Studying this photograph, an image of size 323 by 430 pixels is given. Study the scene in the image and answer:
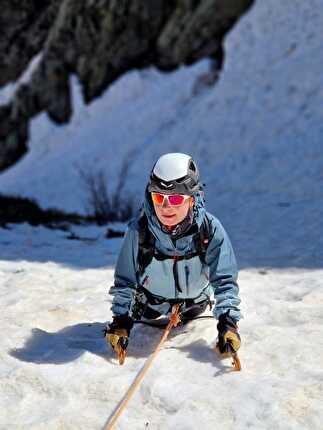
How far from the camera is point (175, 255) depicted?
3428 mm

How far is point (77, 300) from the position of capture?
4.53 meters

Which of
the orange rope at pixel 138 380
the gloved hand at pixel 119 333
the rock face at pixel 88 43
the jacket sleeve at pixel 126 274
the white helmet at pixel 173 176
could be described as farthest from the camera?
the rock face at pixel 88 43

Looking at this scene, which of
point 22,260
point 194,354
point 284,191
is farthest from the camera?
point 284,191

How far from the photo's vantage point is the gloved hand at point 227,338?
3209mm

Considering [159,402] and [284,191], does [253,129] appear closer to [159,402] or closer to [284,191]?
[284,191]

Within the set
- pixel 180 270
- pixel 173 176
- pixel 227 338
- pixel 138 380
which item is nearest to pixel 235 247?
pixel 180 270

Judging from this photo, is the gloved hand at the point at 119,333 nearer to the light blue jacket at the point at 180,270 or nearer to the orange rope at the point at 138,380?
the light blue jacket at the point at 180,270

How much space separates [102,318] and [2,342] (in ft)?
2.85

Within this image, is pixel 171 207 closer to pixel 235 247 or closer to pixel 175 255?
pixel 175 255

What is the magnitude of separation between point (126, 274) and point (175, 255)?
1.08 feet

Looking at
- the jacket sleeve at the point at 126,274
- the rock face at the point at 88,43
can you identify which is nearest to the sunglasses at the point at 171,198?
the jacket sleeve at the point at 126,274

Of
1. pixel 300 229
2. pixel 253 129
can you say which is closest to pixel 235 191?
pixel 253 129

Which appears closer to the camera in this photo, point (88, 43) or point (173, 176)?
point (173, 176)

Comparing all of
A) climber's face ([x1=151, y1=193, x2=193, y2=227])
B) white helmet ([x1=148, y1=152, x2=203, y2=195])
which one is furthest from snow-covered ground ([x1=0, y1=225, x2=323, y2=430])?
white helmet ([x1=148, y1=152, x2=203, y2=195])
